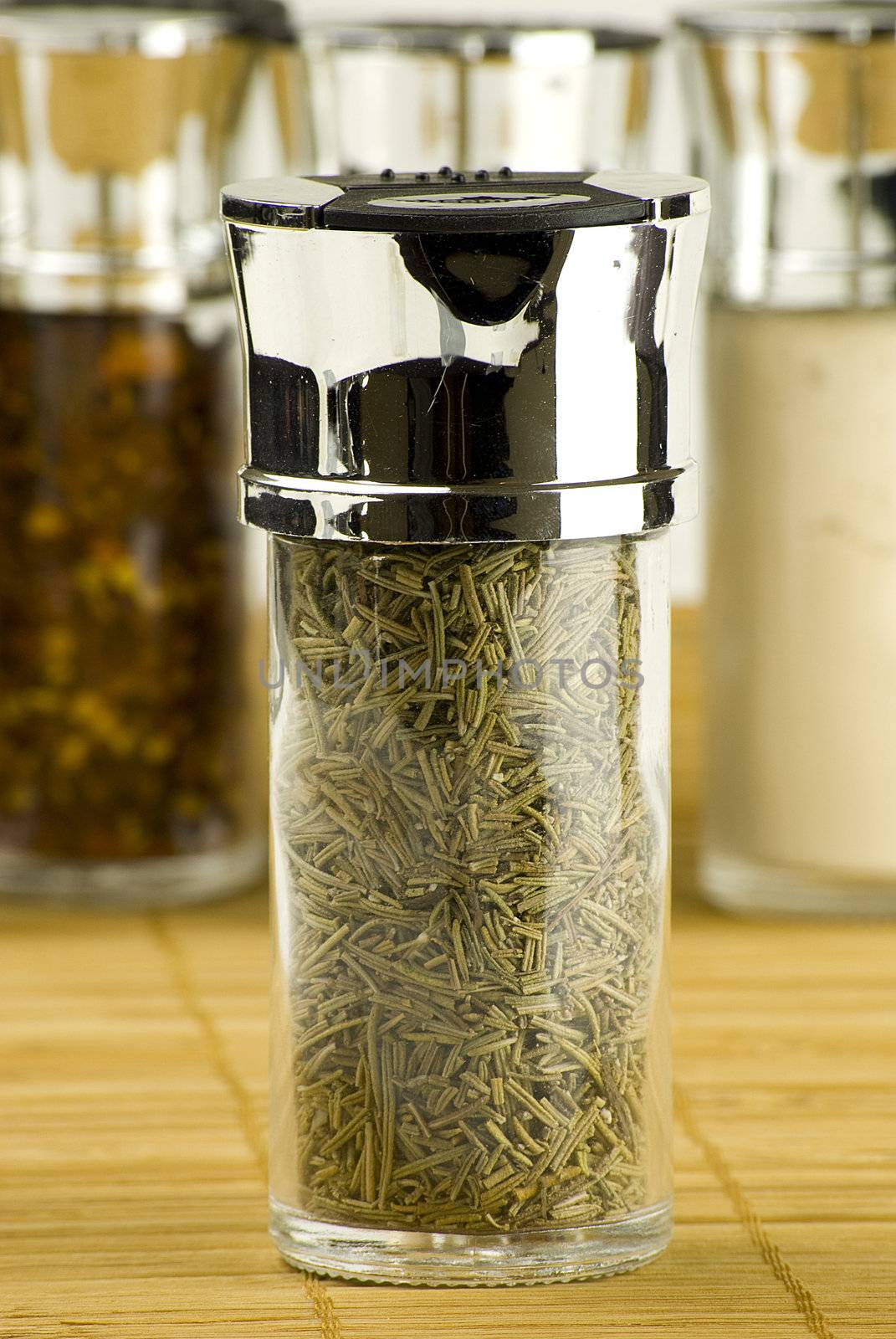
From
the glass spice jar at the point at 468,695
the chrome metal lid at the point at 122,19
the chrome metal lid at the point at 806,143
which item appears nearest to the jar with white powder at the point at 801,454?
the chrome metal lid at the point at 806,143

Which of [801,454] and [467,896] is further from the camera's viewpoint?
[801,454]

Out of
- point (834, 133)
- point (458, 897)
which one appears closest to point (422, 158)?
point (834, 133)

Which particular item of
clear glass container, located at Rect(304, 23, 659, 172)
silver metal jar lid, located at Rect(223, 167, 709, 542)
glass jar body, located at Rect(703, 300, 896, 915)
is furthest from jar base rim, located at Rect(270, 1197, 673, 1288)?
clear glass container, located at Rect(304, 23, 659, 172)

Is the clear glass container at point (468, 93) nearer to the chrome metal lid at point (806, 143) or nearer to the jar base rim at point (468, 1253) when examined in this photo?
the chrome metal lid at point (806, 143)

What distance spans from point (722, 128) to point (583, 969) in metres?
0.46

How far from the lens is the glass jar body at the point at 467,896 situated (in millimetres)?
600

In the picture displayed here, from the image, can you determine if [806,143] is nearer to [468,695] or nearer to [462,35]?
[462,35]

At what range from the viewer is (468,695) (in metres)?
0.60

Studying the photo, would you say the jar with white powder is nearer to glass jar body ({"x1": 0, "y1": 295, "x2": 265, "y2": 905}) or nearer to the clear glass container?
the clear glass container

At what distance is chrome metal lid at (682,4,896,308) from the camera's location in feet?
3.01

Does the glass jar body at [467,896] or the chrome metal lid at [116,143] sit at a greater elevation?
the chrome metal lid at [116,143]

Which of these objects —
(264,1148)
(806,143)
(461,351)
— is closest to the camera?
(461,351)

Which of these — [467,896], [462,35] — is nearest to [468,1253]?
[467,896]

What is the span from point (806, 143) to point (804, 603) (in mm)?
193
